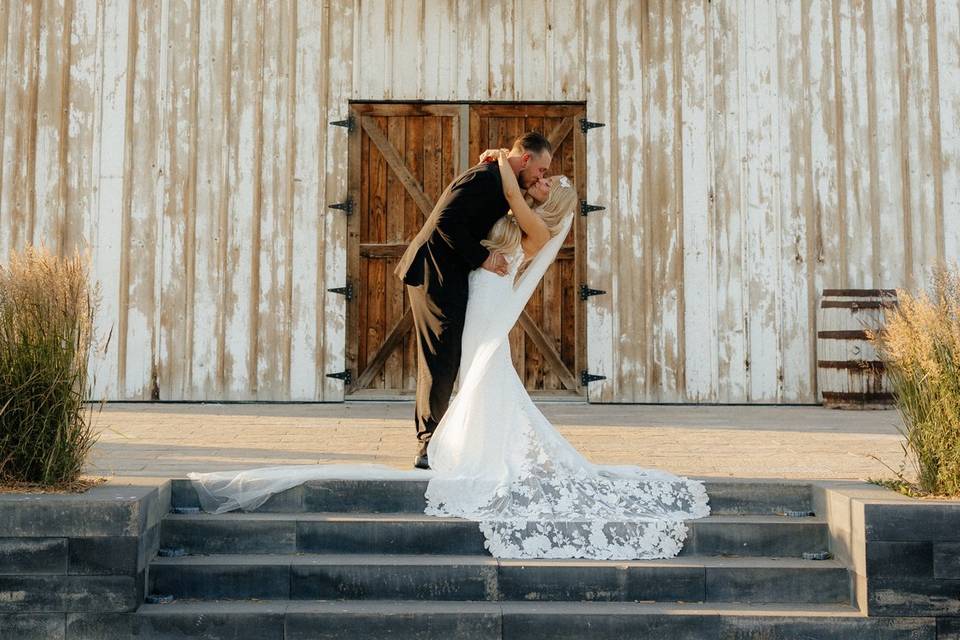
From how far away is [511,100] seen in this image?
283 inches

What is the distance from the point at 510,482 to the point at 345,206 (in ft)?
12.7

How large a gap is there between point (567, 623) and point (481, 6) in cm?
538

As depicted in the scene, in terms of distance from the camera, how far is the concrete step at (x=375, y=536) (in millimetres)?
3455

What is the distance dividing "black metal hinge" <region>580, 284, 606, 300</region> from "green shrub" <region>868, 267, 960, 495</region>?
3.65m

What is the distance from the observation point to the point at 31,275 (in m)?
3.30

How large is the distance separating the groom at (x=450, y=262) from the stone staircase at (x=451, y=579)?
66cm

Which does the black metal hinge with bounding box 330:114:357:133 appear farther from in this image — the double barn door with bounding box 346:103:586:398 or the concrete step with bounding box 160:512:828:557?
the concrete step with bounding box 160:512:828:557

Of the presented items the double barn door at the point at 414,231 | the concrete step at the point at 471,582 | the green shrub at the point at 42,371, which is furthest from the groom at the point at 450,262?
the double barn door at the point at 414,231

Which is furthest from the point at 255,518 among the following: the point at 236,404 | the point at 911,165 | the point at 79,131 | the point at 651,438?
the point at 911,165

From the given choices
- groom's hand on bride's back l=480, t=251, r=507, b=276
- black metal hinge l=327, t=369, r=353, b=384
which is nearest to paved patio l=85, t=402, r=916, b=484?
black metal hinge l=327, t=369, r=353, b=384

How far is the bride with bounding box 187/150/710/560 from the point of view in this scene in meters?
3.44

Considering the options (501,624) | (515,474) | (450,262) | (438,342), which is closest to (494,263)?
(450,262)

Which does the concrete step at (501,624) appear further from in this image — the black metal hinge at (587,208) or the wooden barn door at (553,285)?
the black metal hinge at (587,208)

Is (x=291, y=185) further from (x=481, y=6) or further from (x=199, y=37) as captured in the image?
(x=481, y=6)
